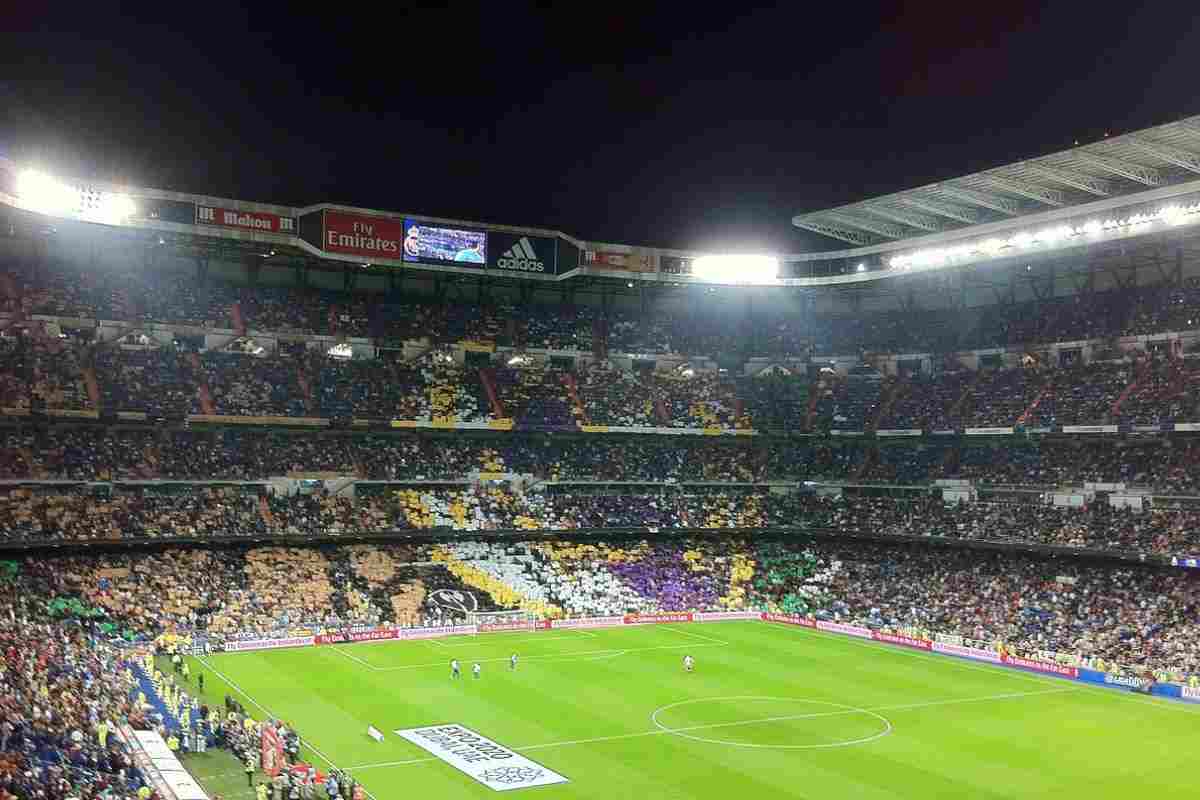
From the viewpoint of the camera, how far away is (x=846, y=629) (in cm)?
6072

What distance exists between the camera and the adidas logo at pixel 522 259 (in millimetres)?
73188

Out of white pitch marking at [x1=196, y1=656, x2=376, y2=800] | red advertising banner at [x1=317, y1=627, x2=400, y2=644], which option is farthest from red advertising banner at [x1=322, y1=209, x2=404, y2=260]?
white pitch marking at [x1=196, y1=656, x2=376, y2=800]

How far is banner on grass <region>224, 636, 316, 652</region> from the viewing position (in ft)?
169

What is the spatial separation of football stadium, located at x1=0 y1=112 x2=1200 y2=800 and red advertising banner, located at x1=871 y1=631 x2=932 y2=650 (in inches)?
9.2

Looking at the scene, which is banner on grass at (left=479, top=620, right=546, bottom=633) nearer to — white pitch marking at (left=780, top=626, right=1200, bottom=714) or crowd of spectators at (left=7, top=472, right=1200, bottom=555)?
crowd of spectators at (left=7, top=472, right=1200, bottom=555)

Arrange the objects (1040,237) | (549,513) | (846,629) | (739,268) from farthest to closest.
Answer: (739,268)
(549,513)
(1040,237)
(846,629)

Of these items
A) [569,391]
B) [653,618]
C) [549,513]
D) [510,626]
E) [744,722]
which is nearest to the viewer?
[744,722]

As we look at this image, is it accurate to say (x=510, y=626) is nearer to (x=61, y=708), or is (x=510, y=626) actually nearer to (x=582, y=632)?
(x=582, y=632)

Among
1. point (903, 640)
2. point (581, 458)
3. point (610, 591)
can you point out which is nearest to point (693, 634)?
point (610, 591)

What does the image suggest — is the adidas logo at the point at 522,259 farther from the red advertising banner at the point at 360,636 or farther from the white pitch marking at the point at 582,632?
the red advertising banner at the point at 360,636

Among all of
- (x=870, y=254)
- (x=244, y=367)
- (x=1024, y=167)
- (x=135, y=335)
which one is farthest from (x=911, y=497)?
(x=135, y=335)

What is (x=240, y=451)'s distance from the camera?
64.1 meters

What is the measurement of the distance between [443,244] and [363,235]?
5.36 meters

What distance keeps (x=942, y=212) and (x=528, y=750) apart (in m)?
45.5
